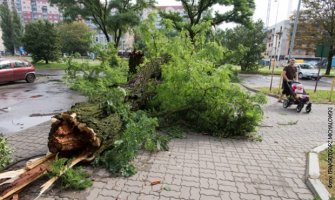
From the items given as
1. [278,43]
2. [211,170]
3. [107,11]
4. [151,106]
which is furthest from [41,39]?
[211,170]

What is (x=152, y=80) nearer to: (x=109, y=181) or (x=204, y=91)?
(x=204, y=91)

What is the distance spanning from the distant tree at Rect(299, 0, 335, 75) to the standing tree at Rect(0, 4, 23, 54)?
230ft

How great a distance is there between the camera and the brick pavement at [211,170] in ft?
10.8

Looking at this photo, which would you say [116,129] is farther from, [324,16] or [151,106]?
[324,16]

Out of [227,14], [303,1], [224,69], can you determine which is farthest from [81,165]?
[303,1]

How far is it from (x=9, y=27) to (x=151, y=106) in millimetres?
80361

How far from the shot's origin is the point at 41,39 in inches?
1019

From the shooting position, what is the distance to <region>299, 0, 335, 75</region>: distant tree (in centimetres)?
2603

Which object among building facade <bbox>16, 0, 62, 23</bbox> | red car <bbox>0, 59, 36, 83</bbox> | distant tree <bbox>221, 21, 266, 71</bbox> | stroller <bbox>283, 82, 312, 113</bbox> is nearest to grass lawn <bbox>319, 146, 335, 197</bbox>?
stroller <bbox>283, 82, 312, 113</bbox>

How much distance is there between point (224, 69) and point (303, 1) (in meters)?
27.8

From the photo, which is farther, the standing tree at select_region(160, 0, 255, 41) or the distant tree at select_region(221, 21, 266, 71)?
the distant tree at select_region(221, 21, 266, 71)

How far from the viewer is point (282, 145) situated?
532cm

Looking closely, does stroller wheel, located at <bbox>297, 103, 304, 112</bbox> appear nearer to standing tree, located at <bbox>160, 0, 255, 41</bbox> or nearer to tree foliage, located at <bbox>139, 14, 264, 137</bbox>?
tree foliage, located at <bbox>139, 14, 264, 137</bbox>

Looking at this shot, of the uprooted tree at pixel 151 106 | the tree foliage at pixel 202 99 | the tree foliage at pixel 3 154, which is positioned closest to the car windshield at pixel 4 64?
the uprooted tree at pixel 151 106
